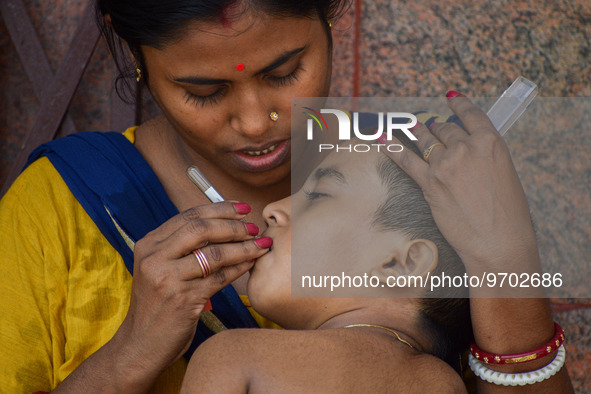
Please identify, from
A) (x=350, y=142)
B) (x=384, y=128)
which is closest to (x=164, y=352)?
(x=350, y=142)

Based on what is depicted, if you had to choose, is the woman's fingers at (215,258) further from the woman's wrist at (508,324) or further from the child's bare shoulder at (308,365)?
the woman's wrist at (508,324)

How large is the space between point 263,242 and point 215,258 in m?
0.12

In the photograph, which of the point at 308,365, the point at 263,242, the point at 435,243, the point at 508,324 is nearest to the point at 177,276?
the point at 263,242

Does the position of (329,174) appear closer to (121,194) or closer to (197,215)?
(197,215)

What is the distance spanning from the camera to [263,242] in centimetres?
128

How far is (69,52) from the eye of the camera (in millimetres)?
2352

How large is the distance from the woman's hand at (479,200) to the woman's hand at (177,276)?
35cm

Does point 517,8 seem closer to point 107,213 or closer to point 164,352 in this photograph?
point 107,213

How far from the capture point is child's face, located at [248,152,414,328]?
1303 millimetres

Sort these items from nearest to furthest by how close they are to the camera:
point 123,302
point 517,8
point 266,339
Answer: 1. point 266,339
2. point 123,302
3. point 517,8

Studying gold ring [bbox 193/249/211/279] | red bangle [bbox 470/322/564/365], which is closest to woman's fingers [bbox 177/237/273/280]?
gold ring [bbox 193/249/211/279]

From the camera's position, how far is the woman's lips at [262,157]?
1506mm

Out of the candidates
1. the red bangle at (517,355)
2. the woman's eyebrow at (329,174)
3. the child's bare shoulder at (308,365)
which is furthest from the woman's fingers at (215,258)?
the red bangle at (517,355)

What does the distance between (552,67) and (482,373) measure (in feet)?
4.62
